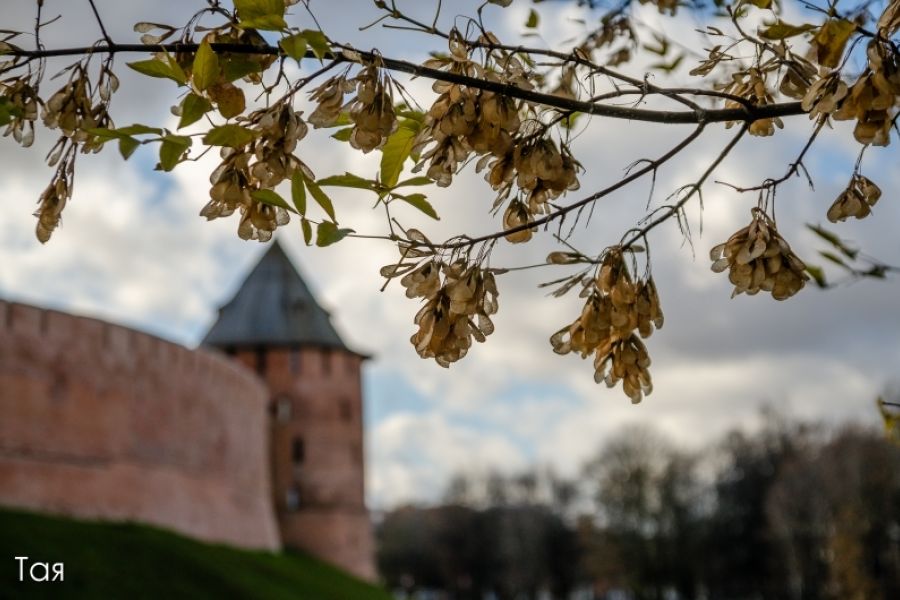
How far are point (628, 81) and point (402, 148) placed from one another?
0.37 m

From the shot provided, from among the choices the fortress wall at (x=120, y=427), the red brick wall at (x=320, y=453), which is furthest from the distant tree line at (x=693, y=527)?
the fortress wall at (x=120, y=427)

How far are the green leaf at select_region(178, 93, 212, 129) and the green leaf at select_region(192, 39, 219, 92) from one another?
0.8 inches

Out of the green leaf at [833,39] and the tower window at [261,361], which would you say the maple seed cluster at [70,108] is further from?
the tower window at [261,361]

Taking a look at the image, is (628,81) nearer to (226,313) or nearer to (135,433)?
(135,433)

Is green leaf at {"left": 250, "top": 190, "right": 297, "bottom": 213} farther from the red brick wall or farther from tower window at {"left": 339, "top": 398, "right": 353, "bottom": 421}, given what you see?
tower window at {"left": 339, "top": 398, "right": 353, "bottom": 421}

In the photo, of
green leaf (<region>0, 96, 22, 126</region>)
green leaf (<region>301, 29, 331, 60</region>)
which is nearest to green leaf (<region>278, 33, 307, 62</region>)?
green leaf (<region>301, 29, 331, 60</region>)

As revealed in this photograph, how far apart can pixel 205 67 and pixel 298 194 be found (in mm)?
198

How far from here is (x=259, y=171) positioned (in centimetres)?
144

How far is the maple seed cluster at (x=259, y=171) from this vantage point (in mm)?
1435

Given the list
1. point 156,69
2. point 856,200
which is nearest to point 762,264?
point 856,200

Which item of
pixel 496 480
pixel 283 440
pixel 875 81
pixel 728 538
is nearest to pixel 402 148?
pixel 875 81

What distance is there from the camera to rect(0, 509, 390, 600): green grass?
1446cm

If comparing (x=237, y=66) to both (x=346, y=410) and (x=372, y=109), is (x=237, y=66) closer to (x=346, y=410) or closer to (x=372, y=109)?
(x=372, y=109)

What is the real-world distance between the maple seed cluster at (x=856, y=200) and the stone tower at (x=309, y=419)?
30.9m
